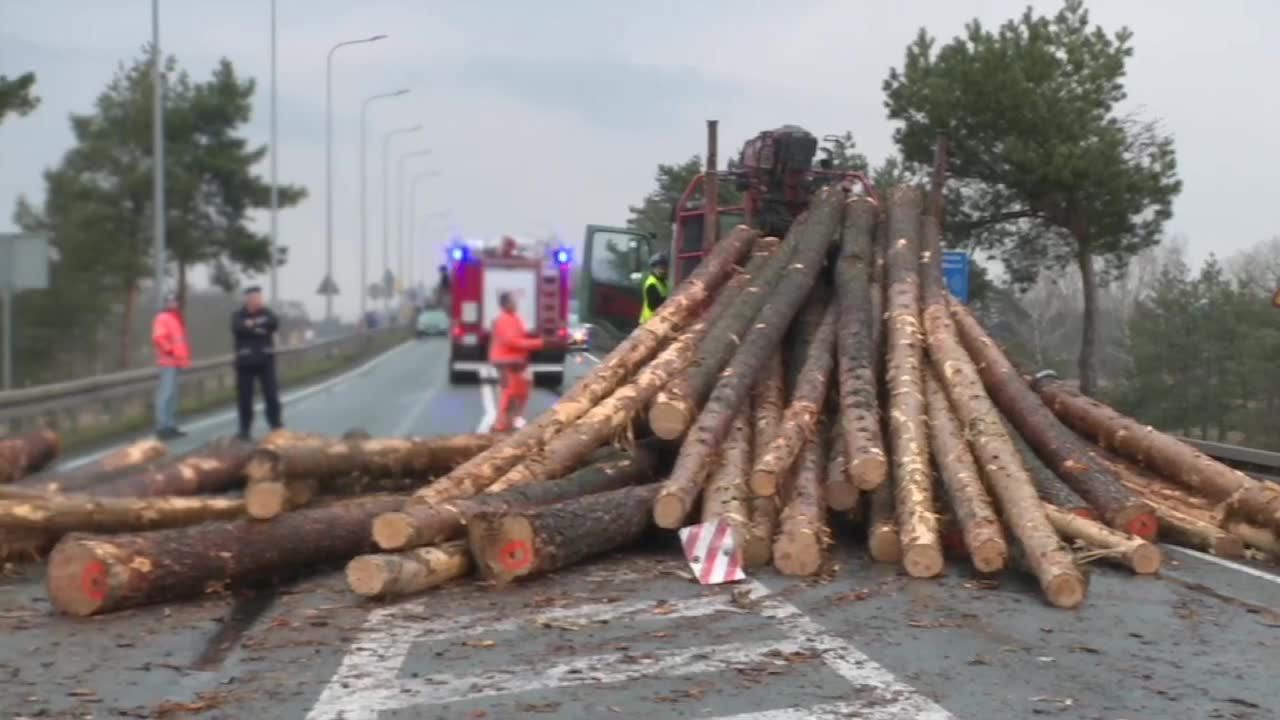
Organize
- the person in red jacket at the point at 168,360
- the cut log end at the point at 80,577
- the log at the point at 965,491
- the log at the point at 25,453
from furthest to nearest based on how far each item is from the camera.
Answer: the person in red jacket at the point at 168,360 → the log at the point at 25,453 → the log at the point at 965,491 → the cut log end at the point at 80,577

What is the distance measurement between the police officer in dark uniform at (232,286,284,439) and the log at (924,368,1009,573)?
31.6ft

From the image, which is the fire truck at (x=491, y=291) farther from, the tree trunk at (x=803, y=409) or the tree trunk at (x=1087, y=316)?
the tree trunk at (x=803, y=409)

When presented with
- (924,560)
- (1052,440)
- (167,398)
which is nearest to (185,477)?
(924,560)

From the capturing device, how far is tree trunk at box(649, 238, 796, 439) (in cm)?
1134

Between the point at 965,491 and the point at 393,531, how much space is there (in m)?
3.60

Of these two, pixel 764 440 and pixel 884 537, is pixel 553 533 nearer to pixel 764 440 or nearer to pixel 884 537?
pixel 884 537

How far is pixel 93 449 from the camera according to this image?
20.0 metres

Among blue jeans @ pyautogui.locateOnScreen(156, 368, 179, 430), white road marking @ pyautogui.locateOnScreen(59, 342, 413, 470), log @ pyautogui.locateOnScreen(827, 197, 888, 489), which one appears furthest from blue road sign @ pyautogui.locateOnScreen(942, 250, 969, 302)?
blue jeans @ pyautogui.locateOnScreen(156, 368, 179, 430)

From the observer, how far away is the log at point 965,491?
949cm

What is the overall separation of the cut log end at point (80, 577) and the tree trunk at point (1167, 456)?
751cm

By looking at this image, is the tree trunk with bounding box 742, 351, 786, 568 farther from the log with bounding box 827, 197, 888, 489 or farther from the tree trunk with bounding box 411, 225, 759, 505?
the tree trunk with bounding box 411, 225, 759, 505

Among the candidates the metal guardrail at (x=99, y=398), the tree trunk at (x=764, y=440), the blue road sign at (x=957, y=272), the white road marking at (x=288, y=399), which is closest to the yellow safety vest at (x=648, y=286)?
the tree trunk at (x=764, y=440)

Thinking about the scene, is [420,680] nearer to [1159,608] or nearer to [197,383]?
[1159,608]

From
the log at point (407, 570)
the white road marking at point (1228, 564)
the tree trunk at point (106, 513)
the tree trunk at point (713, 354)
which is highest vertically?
the tree trunk at point (713, 354)
